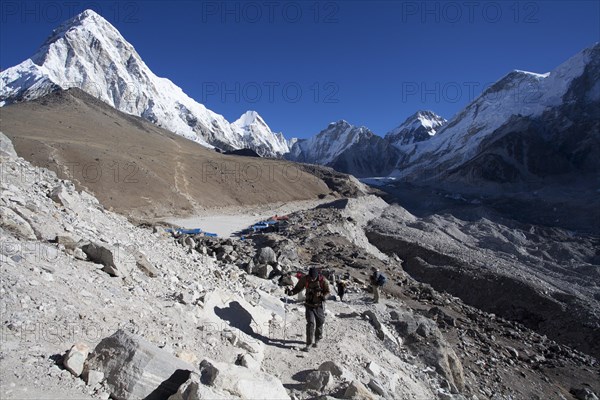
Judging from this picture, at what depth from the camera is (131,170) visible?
48.2m

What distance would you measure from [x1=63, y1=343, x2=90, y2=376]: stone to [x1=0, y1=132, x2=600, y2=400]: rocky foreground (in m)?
0.01

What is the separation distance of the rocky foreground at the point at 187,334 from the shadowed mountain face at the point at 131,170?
30673 mm

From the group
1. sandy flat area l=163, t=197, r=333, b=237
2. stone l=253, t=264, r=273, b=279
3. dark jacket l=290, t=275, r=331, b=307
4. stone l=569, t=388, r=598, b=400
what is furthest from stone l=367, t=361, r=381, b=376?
sandy flat area l=163, t=197, r=333, b=237

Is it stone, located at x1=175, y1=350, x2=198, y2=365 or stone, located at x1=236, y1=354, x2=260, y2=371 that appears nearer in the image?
stone, located at x1=175, y1=350, x2=198, y2=365

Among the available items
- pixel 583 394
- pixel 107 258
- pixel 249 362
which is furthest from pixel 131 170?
pixel 583 394

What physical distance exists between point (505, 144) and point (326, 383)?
140m

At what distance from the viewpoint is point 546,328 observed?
2031 cm

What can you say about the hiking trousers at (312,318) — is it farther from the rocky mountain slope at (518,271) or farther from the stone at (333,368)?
the rocky mountain slope at (518,271)

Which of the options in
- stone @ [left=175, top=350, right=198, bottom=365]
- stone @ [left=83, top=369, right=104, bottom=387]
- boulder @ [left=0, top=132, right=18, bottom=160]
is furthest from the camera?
boulder @ [left=0, top=132, right=18, bottom=160]

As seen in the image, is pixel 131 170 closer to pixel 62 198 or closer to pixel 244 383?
pixel 62 198

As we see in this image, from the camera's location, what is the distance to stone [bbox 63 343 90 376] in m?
4.74

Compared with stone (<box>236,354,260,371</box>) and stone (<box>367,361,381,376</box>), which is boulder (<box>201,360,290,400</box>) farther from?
stone (<box>367,361,381,376</box>)

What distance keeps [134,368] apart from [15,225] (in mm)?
4912

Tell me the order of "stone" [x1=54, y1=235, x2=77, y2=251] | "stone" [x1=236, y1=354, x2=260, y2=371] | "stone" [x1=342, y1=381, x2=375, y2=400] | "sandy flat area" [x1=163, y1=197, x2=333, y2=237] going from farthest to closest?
"sandy flat area" [x1=163, y1=197, x2=333, y2=237], "stone" [x1=54, y1=235, x2=77, y2=251], "stone" [x1=236, y1=354, x2=260, y2=371], "stone" [x1=342, y1=381, x2=375, y2=400]
